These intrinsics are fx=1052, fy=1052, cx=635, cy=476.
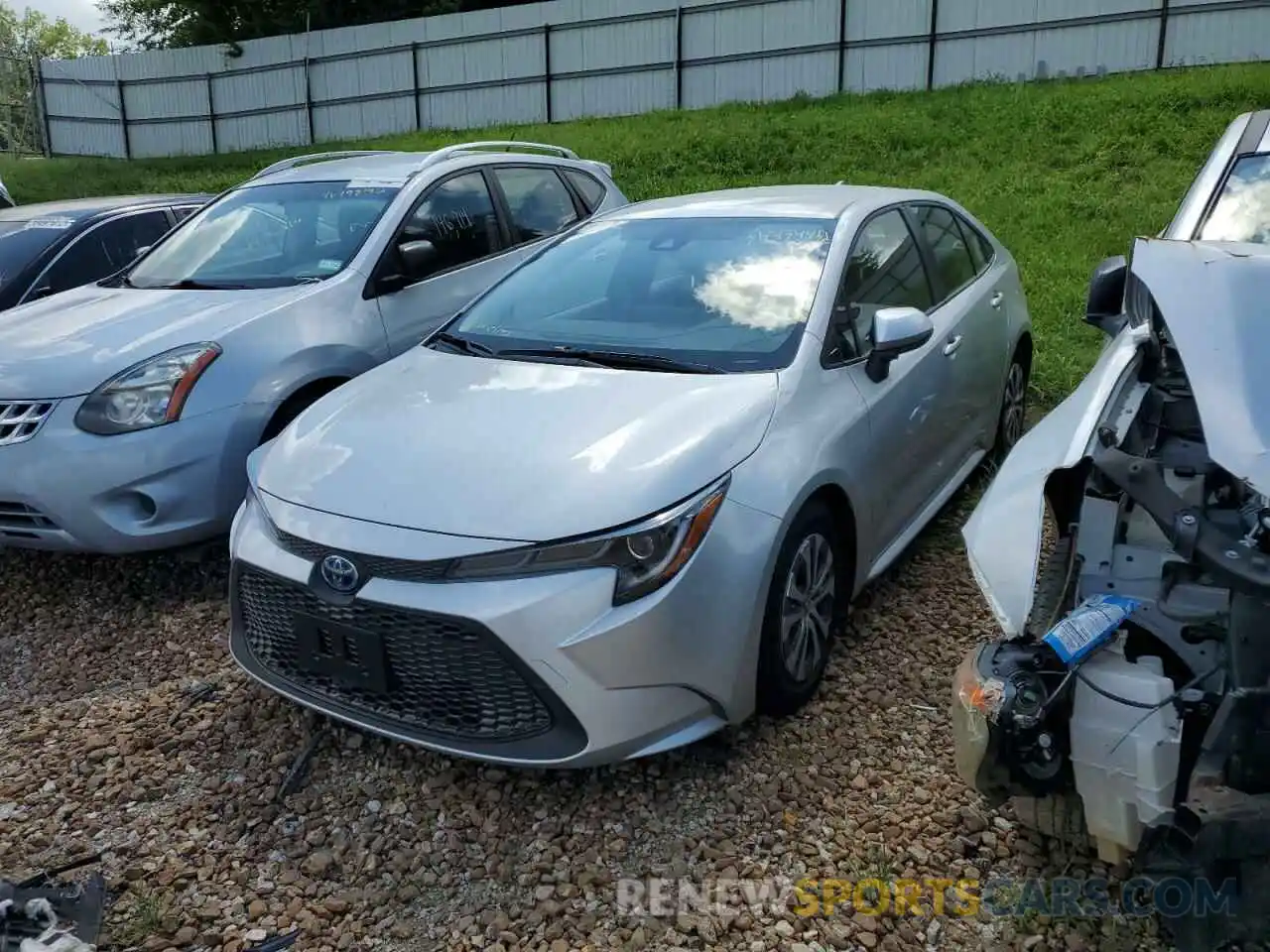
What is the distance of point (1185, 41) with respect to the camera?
43.3 feet

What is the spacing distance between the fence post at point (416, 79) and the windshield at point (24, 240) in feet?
42.0

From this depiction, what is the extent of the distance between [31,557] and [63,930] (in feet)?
9.01

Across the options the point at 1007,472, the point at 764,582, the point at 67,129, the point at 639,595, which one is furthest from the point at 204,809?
the point at 67,129

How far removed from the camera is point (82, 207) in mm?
7141

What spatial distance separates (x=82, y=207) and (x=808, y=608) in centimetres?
621

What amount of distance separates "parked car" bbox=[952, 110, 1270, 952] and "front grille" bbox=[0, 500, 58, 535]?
3.49 m

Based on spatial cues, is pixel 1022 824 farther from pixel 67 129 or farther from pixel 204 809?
pixel 67 129

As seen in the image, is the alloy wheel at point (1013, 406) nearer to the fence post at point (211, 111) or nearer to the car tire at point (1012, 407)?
the car tire at point (1012, 407)

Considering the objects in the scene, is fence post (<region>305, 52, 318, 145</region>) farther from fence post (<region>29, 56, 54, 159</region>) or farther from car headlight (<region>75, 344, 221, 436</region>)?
car headlight (<region>75, 344, 221, 436</region>)

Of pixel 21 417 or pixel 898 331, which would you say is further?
pixel 21 417

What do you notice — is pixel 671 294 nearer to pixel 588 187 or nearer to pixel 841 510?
pixel 841 510

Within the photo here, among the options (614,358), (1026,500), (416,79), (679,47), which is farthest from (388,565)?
(416,79)

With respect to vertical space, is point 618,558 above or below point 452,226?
below

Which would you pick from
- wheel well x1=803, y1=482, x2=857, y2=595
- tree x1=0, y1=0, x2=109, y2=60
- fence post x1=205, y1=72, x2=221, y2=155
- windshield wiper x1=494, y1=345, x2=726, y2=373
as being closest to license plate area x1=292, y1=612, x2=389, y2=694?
windshield wiper x1=494, y1=345, x2=726, y2=373
